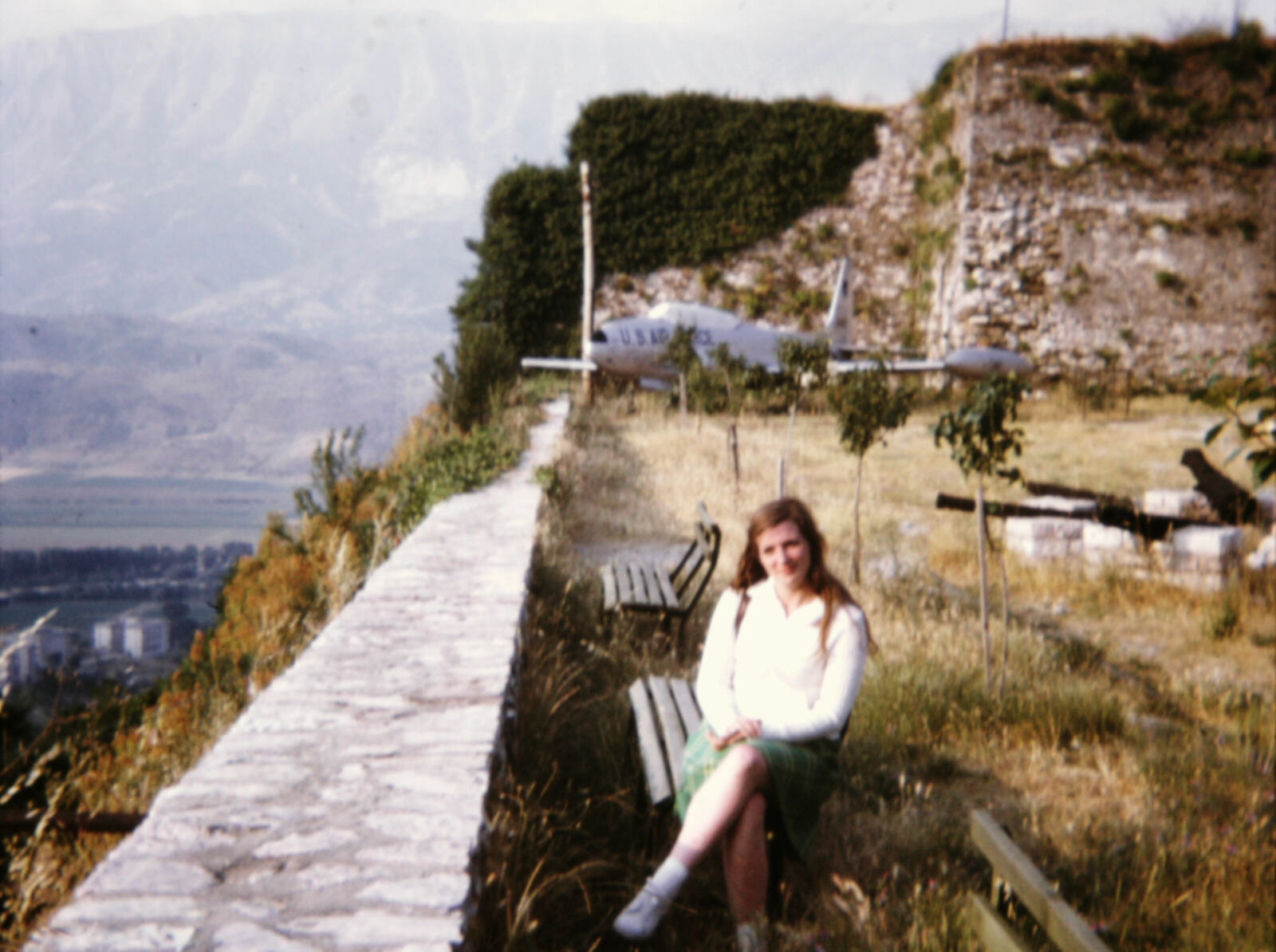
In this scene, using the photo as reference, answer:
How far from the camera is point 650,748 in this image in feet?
9.98

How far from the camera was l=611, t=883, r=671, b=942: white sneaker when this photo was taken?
2371mm

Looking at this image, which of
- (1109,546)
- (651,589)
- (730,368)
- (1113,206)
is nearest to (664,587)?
(651,589)

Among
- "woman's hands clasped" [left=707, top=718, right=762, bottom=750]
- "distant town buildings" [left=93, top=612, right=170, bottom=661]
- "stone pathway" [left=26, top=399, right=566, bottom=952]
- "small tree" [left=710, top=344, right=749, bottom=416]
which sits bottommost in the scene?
"distant town buildings" [left=93, top=612, right=170, bottom=661]

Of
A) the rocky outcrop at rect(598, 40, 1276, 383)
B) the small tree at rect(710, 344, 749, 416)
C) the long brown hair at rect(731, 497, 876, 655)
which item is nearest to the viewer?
the long brown hair at rect(731, 497, 876, 655)

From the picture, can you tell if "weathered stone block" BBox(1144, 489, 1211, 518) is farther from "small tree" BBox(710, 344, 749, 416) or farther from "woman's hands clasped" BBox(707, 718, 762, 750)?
"woman's hands clasped" BBox(707, 718, 762, 750)

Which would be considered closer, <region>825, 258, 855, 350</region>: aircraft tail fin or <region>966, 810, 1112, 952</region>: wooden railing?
<region>966, 810, 1112, 952</region>: wooden railing

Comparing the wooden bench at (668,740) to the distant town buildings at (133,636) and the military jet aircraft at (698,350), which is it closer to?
the distant town buildings at (133,636)

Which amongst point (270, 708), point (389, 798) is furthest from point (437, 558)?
point (389, 798)

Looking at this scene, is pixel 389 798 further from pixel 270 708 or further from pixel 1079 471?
pixel 1079 471

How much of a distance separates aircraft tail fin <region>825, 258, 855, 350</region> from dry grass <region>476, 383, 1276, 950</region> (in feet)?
38.5

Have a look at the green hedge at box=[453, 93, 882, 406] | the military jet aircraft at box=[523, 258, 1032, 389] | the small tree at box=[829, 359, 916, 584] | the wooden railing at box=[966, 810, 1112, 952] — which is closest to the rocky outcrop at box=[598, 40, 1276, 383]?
the military jet aircraft at box=[523, 258, 1032, 389]

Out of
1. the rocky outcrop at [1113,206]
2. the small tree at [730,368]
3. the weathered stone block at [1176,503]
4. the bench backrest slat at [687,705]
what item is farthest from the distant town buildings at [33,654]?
the rocky outcrop at [1113,206]

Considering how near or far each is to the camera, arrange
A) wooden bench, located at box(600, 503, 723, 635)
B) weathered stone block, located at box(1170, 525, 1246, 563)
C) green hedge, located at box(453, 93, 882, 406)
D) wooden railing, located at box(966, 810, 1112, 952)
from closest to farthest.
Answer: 1. wooden railing, located at box(966, 810, 1112, 952)
2. wooden bench, located at box(600, 503, 723, 635)
3. weathered stone block, located at box(1170, 525, 1246, 563)
4. green hedge, located at box(453, 93, 882, 406)

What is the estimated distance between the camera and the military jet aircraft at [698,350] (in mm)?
16203
